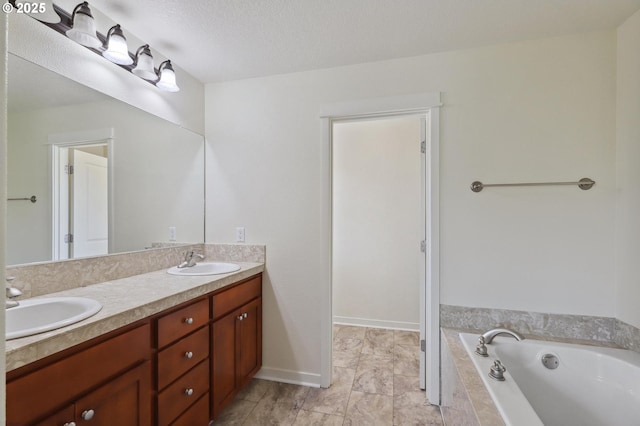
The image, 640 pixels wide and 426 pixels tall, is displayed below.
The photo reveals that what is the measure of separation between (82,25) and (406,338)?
3310mm

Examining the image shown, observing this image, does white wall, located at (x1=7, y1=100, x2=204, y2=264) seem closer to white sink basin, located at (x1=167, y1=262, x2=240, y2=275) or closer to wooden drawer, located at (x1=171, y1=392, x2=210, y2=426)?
white sink basin, located at (x1=167, y1=262, x2=240, y2=275)

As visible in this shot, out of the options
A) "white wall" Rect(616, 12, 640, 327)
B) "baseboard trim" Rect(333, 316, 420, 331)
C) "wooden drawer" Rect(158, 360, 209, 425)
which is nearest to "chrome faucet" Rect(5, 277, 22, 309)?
"wooden drawer" Rect(158, 360, 209, 425)

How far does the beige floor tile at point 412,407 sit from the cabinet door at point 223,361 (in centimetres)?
104

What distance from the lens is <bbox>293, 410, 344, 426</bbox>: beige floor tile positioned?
161 cm

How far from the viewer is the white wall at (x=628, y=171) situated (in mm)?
1416

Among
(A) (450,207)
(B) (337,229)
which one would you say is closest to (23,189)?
(A) (450,207)

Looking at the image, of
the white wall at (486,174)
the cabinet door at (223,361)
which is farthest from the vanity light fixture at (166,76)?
the cabinet door at (223,361)

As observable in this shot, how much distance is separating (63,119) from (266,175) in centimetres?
117

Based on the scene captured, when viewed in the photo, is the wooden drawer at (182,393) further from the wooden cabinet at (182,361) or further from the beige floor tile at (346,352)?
the beige floor tile at (346,352)

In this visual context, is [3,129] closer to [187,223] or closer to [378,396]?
[187,223]

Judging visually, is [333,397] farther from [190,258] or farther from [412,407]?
[190,258]

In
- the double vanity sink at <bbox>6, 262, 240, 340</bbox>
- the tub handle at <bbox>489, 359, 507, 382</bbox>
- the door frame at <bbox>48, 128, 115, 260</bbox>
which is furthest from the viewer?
the door frame at <bbox>48, 128, 115, 260</bbox>

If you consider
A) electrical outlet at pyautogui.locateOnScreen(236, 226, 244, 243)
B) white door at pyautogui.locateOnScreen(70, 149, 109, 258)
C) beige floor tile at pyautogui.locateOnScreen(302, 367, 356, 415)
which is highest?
white door at pyautogui.locateOnScreen(70, 149, 109, 258)

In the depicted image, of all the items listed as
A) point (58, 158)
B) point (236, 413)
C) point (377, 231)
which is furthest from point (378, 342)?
point (58, 158)
